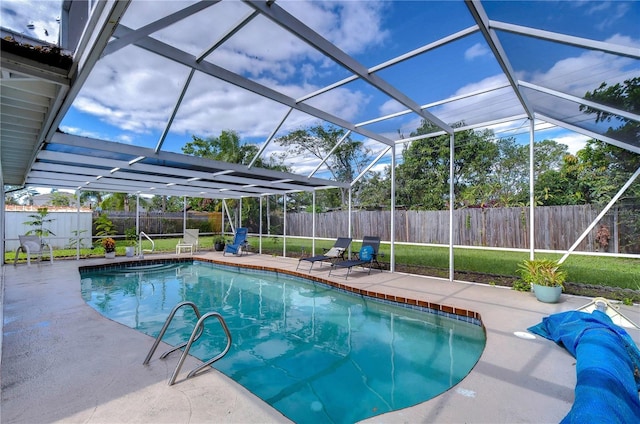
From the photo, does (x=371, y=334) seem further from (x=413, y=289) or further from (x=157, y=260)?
(x=157, y=260)

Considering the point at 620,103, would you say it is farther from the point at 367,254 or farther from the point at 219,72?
the point at 367,254

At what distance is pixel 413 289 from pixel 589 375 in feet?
13.3

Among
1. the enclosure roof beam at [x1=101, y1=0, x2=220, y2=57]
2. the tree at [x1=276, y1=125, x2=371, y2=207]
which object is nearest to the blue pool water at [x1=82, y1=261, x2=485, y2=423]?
the enclosure roof beam at [x1=101, y1=0, x2=220, y2=57]

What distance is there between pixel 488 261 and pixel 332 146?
12.2 metres

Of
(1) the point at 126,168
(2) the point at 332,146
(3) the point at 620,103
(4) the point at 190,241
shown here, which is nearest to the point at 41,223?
(4) the point at 190,241

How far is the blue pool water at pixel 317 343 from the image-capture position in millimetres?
3283

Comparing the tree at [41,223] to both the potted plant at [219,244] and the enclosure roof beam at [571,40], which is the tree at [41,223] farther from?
the enclosure roof beam at [571,40]

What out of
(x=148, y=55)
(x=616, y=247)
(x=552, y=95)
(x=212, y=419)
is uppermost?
(x=148, y=55)

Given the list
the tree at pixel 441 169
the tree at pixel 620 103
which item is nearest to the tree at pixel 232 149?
the tree at pixel 441 169

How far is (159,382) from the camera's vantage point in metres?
2.76

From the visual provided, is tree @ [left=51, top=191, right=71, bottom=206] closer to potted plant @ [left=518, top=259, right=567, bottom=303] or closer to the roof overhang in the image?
the roof overhang

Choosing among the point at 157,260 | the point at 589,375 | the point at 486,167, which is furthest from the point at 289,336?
the point at 486,167

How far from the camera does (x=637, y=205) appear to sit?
5.64 m

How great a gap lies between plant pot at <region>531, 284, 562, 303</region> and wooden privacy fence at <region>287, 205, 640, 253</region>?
1.92 metres
